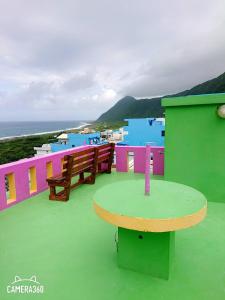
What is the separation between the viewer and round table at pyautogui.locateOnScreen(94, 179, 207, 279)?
195 cm

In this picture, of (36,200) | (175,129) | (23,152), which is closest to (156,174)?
(175,129)

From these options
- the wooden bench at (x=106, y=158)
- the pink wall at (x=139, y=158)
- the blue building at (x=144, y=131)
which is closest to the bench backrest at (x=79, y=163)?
the wooden bench at (x=106, y=158)

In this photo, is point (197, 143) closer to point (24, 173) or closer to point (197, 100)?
point (197, 100)

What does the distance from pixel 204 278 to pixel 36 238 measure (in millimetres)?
2130

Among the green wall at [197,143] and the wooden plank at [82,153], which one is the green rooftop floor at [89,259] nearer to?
the green wall at [197,143]

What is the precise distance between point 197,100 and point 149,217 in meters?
3.02

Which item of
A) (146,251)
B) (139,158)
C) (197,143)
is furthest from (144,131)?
(146,251)

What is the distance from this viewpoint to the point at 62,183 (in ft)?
14.7

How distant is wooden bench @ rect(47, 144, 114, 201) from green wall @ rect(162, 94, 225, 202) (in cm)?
179

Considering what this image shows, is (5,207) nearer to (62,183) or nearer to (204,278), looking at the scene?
(62,183)

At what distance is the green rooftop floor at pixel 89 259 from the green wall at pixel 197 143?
635mm

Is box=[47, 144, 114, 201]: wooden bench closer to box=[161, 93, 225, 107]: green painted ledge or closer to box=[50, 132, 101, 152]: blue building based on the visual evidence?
box=[161, 93, 225, 107]: green painted ledge

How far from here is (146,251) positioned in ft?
7.74

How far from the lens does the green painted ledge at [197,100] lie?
4.07m
